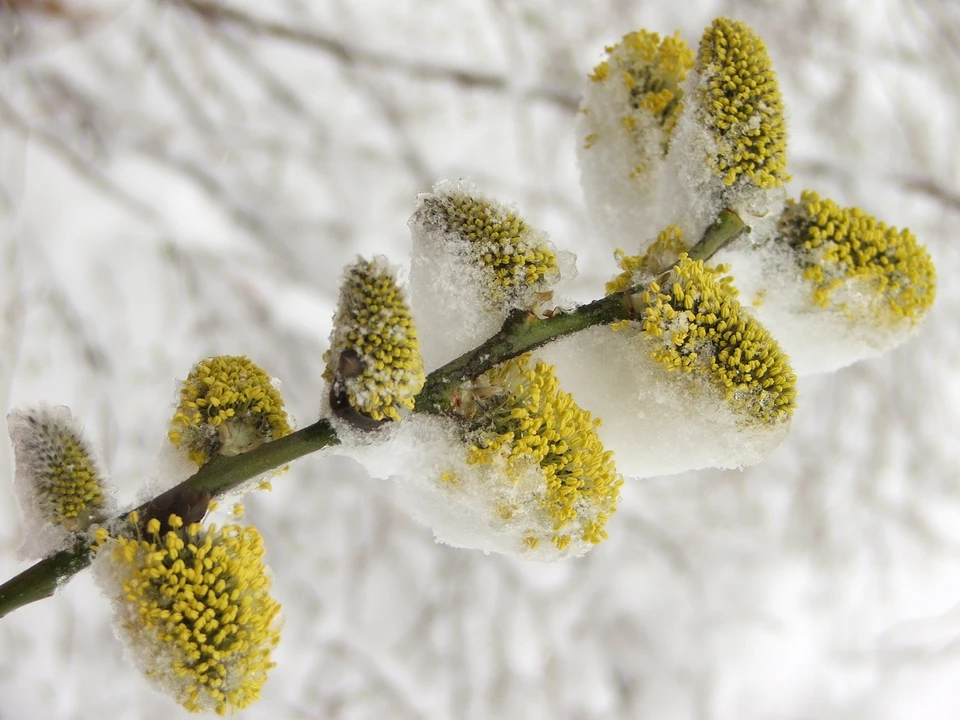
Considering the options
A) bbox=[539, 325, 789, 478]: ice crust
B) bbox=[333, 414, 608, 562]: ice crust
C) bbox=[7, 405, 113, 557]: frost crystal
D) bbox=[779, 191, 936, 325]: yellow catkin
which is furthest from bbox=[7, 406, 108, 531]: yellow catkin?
bbox=[779, 191, 936, 325]: yellow catkin

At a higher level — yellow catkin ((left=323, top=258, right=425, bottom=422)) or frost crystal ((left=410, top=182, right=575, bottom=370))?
frost crystal ((left=410, top=182, right=575, bottom=370))

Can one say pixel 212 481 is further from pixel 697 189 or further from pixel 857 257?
pixel 857 257

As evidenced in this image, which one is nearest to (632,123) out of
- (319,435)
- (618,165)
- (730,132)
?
(618,165)

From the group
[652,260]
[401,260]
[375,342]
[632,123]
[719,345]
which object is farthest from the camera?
[401,260]

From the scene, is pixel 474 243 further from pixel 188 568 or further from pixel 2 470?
pixel 2 470

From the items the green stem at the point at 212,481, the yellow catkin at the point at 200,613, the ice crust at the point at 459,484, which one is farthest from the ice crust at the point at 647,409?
the yellow catkin at the point at 200,613

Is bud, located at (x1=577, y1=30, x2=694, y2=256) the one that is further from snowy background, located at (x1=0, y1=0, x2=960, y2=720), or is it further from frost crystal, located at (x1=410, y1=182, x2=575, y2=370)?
snowy background, located at (x1=0, y1=0, x2=960, y2=720)

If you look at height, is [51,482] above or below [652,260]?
below
